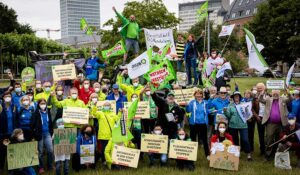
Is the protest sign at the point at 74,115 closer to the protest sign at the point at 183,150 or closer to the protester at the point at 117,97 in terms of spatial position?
the protester at the point at 117,97

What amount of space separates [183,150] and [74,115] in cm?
313

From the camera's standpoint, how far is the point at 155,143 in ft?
32.7

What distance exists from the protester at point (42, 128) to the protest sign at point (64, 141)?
0.86 m

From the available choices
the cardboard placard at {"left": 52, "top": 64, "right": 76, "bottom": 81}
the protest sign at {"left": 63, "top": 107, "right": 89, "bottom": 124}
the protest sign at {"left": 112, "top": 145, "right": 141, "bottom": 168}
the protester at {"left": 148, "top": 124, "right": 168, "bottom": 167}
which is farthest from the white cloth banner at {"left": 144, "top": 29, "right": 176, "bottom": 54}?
the protest sign at {"left": 112, "top": 145, "right": 141, "bottom": 168}

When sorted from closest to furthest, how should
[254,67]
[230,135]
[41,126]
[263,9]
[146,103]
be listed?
[41,126], [230,135], [146,103], [254,67], [263,9]

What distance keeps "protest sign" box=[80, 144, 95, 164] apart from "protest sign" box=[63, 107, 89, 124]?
709 millimetres

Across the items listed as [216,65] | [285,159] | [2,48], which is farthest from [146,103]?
[2,48]

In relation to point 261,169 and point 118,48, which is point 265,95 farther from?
point 118,48

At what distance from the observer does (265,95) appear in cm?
1128

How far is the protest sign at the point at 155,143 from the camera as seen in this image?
990 centimetres

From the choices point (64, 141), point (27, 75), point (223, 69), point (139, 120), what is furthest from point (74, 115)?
point (223, 69)

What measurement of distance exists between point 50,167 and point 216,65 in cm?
831

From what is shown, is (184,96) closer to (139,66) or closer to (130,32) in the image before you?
(139,66)

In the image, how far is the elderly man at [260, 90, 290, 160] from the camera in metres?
10.5
